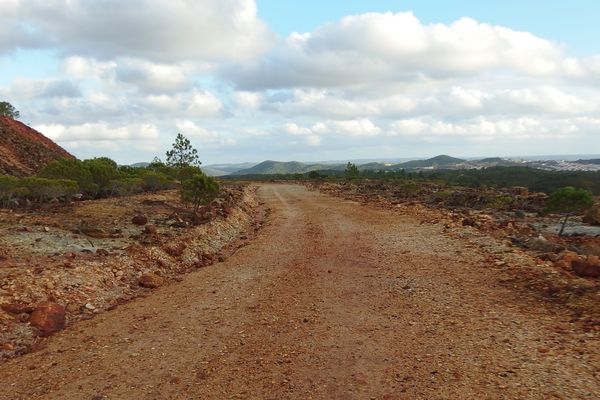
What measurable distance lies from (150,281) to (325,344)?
619 centimetres

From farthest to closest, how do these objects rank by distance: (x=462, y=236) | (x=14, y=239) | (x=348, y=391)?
(x=462, y=236)
(x=14, y=239)
(x=348, y=391)

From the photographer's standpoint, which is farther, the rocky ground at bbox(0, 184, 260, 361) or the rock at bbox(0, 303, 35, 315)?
the rocky ground at bbox(0, 184, 260, 361)

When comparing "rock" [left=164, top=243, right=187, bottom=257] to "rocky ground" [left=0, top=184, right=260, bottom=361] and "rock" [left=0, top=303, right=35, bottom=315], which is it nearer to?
"rocky ground" [left=0, top=184, right=260, bottom=361]

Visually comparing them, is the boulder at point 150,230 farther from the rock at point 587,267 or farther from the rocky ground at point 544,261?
the rock at point 587,267

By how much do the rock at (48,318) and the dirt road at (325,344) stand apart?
32 centimetres

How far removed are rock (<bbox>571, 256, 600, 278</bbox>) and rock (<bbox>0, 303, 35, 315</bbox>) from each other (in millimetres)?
12434

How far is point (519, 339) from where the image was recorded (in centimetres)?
729

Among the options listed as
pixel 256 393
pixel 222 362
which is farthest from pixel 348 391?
pixel 222 362

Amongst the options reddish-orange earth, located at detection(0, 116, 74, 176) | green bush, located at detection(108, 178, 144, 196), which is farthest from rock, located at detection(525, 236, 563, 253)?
reddish-orange earth, located at detection(0, 116, 74, 176)

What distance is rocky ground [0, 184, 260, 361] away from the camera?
8773mm

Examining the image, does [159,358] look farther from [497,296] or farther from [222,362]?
[497,296]

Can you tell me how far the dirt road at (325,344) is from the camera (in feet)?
19.9

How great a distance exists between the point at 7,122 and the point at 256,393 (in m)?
49.9

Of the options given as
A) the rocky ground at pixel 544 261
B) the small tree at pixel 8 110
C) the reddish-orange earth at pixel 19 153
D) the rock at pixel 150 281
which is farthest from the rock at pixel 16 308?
the small tree at pixel 8 110
